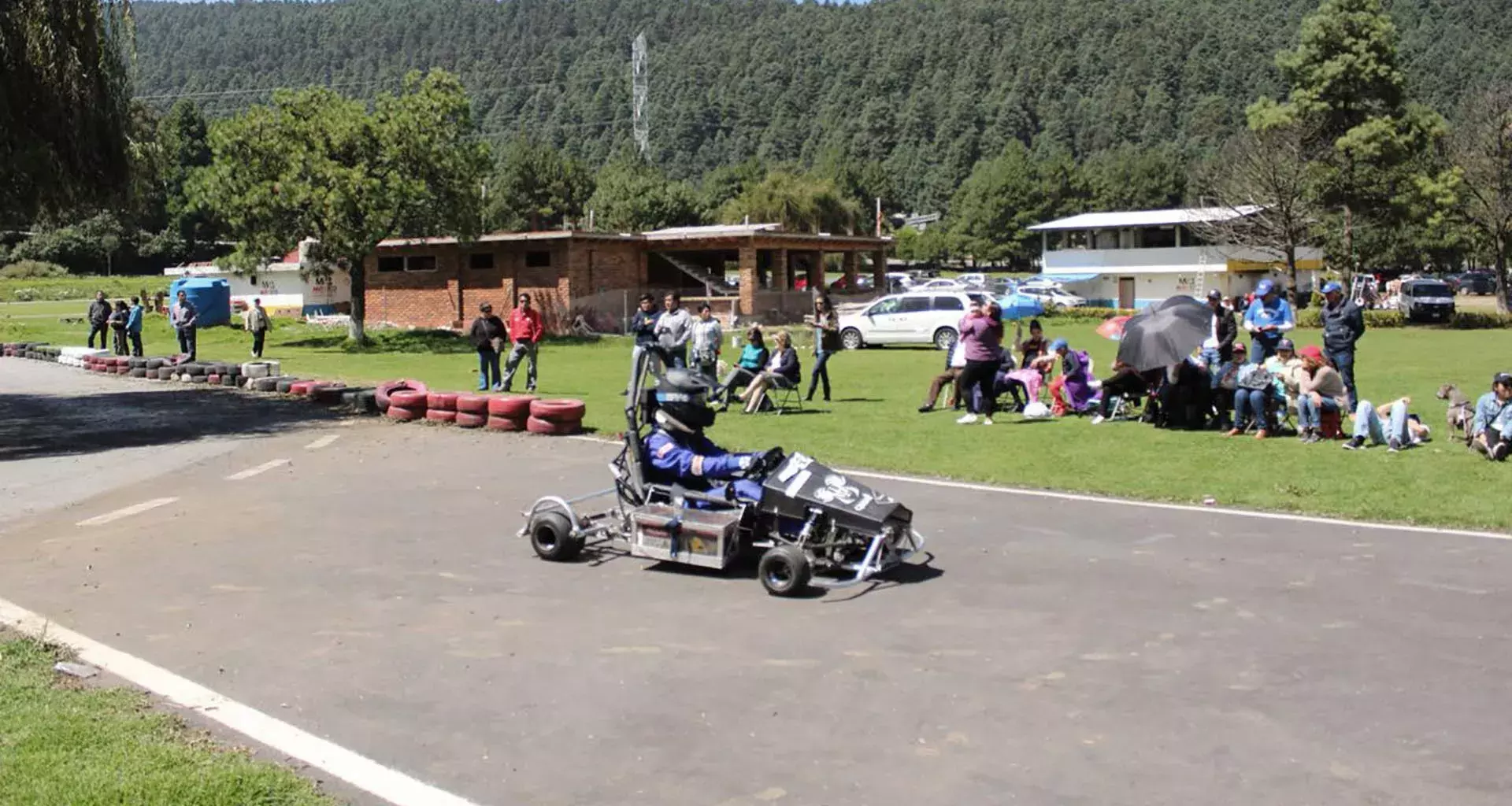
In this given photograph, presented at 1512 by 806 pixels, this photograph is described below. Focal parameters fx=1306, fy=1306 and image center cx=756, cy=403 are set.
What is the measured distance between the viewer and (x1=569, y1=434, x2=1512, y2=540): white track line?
10414 mm

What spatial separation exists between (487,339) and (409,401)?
316 centimetres

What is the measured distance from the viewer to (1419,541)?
32.8 feet

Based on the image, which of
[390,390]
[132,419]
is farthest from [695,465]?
[132,419]

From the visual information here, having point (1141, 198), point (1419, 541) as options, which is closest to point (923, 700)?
point (1419, 541)

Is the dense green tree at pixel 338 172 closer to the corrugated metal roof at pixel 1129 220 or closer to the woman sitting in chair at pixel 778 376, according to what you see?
the woman sitting in chair at pixel 778 376

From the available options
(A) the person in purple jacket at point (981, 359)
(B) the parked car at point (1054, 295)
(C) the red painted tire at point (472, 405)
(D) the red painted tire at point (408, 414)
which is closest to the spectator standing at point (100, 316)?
(D) the red painted tire at point (408, 414)

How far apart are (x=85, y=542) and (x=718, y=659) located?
20.4 feet

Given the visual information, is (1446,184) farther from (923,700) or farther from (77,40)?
(923,700)

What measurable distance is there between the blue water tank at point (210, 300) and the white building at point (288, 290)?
3.78m

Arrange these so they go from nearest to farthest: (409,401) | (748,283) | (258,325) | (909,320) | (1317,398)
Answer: (1317,398) → (409,401) → (258,325) → (909,320) → (748,283)

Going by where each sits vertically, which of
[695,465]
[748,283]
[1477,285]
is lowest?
[695,465]

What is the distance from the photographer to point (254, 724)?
6223mm

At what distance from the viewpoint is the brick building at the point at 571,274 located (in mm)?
42781

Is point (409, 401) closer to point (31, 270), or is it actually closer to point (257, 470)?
point (257, 470)
